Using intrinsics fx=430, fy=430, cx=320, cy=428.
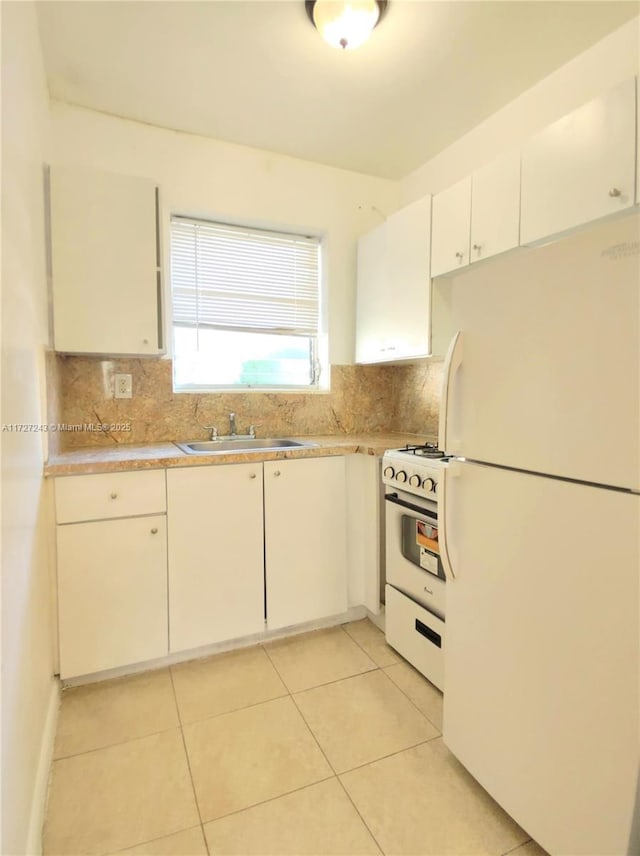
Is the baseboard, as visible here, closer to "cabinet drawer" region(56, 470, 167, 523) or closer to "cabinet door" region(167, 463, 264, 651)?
"cabinet door" region(167, 463, 264, 651)

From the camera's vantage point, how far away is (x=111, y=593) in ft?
5.97

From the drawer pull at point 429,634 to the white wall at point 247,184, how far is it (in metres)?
1.69

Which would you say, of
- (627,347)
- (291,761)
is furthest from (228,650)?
(627,347)

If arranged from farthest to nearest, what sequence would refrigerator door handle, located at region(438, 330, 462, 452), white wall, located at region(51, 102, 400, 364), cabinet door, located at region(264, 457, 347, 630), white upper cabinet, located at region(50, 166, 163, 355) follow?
1. white wall, located at region(51, 102, 400, 364)
2. cabinet door, located at region(264, 457, 347, 630)
3. white upper cabinet, located at region(50, 166, 163, 355)
4. refrigerator door handle, located at region(438, 330, 462, 452)

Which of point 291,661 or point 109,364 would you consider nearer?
point 291,661

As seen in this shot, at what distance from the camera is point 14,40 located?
124 cm

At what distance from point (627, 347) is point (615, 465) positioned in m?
0.25

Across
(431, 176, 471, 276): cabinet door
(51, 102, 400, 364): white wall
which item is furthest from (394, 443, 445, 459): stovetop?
(51, 102, 400, 364): white wall

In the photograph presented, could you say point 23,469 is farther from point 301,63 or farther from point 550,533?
point 301,63

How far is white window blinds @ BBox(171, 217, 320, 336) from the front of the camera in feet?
8.45

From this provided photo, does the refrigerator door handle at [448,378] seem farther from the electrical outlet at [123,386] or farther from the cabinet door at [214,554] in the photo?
the electrical outlet at [123,386]

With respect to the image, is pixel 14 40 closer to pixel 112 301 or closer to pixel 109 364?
pixel 112 301

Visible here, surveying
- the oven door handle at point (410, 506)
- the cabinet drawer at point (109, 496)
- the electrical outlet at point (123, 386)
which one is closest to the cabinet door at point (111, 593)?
the cabinet drawer at point (109, 496)

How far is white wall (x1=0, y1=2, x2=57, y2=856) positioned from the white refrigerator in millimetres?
1183
